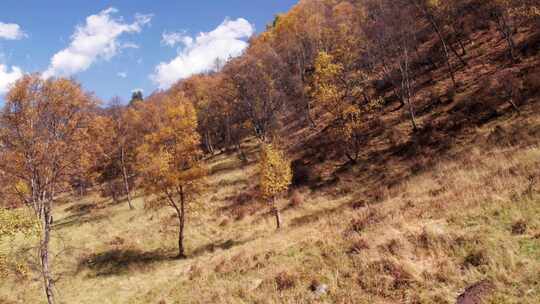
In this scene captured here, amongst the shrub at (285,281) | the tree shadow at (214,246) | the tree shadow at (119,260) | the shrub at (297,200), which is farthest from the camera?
the shrub at (297,200)

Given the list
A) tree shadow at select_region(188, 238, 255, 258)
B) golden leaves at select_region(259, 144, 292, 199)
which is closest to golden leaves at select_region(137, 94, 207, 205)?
tree shadow at select_region(188, 238, 255, 258)

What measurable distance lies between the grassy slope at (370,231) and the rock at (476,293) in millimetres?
200

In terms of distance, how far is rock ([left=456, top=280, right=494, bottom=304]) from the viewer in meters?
6.98

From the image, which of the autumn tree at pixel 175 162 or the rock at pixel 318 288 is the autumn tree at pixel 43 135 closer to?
the autumn tree at pixel 175 162

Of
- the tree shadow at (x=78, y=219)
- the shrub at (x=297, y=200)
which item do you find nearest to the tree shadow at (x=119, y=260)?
the tree shadow at (x=78, y=219)

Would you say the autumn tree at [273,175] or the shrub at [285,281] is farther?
the autumn tree at [273,175]

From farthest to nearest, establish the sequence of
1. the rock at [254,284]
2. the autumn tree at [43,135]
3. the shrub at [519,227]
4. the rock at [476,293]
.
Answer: the autumn tree at [43,135]
the rock at [254,284]
the shrub at [519,227]
the rock at [476,293]

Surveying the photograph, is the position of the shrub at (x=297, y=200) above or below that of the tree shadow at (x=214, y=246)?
above

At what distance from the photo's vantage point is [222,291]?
1206cm

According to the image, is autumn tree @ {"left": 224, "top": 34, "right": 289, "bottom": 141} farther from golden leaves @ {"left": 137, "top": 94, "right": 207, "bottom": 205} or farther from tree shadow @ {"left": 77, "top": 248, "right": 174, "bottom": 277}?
tree shadow @ {"left": 77, "top": 248, "right": 174, "bottom": 277}

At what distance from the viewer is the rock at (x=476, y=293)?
6975 mm

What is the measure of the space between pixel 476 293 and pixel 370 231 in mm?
5755

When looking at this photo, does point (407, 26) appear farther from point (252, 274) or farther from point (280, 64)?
point (252, 274)

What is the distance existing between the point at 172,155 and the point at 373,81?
127ft
